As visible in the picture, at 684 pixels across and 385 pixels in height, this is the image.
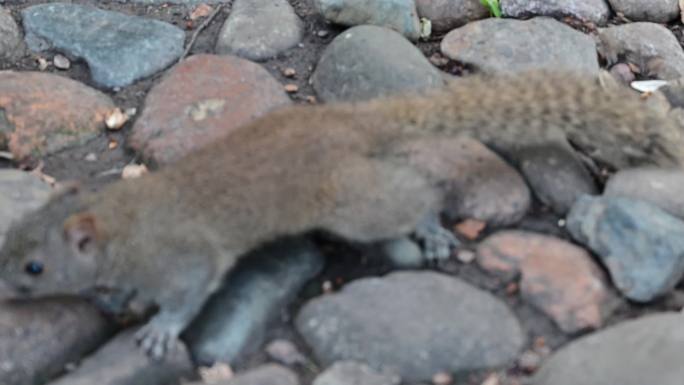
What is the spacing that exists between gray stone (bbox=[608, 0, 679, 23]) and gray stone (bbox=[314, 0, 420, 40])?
1.27 m

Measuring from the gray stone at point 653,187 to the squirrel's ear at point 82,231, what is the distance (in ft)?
6.71

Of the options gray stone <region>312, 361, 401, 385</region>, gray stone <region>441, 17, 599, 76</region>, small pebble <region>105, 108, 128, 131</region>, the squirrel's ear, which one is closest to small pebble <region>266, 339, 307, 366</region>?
gray stone <region>312, 361, 401, 385</region>

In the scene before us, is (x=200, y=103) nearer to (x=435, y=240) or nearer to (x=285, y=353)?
(x=435, y=240)

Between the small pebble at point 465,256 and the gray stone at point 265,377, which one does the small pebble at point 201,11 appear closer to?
the small pebble at point 465,256

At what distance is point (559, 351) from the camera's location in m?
3.63

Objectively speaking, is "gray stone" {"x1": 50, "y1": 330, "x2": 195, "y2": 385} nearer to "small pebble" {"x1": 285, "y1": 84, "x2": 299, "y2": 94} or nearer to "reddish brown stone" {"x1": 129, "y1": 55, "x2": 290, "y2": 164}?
"reddish brown stone" {"x1": 129, "y1": 55, "x2": 290, "y2": 164}

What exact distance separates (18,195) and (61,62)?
1215 mm

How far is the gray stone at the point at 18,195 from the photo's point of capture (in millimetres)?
4188

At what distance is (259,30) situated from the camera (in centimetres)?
541

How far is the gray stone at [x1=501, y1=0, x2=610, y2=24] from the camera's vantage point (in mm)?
5660

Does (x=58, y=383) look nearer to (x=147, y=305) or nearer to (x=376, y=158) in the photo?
(x=147, y=305)

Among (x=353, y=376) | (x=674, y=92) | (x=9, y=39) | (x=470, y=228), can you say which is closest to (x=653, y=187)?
(x=470, y=228)

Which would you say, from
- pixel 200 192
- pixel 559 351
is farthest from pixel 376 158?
pixel 559 351

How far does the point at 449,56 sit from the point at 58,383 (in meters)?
2.69
